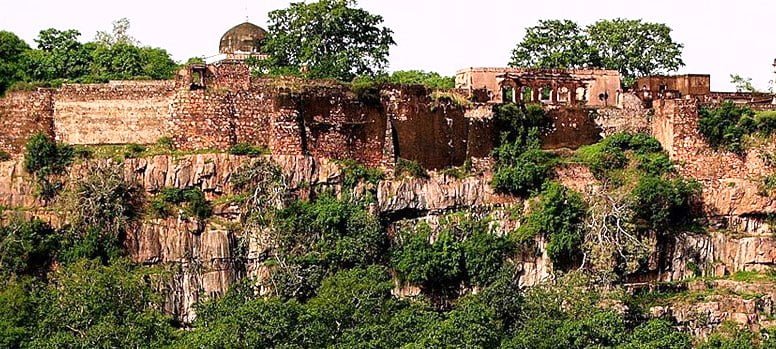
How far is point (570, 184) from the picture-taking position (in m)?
40.2

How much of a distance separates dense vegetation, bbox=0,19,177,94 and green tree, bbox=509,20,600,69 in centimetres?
999

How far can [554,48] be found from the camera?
46281 mm

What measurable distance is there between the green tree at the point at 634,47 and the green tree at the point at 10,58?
52.9 ft

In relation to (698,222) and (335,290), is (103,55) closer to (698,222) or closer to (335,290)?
(335,290)

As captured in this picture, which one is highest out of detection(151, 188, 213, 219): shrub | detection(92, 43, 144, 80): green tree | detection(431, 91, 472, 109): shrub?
detection(92, 43, 144, 80): green tree

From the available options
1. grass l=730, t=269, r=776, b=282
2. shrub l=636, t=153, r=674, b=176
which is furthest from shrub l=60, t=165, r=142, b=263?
grass l=730, t=269, r=776, b=282

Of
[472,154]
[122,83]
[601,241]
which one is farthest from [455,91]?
[122,83]

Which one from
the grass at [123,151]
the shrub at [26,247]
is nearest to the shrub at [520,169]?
the grass at [123,151]

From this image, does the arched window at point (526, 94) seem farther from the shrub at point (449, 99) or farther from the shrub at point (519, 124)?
the shrub at point (449, 99)

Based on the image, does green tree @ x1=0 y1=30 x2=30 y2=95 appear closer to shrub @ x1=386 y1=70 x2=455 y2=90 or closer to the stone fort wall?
the stone fort wall

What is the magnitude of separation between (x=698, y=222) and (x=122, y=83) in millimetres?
14667

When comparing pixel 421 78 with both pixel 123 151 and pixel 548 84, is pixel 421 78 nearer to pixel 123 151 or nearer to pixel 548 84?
pixel 548 84

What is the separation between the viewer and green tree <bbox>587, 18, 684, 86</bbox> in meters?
46.4

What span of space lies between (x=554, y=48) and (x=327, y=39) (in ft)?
22.5
